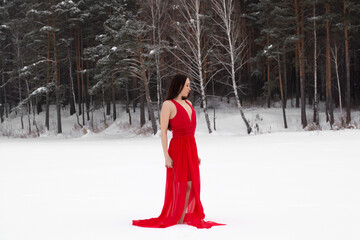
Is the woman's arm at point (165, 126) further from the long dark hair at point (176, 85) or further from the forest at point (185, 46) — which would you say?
the forest at point (185, 46)

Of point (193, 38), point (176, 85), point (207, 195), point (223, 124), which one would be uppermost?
point (193, 38)

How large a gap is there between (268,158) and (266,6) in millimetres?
21664

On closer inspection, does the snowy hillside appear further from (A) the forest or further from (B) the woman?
(B) the woman

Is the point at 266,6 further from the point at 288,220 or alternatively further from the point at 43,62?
the point at 288,220

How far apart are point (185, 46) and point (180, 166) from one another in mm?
23593

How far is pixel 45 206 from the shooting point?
6922 millimetres

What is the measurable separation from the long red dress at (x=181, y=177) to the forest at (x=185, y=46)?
53.9 feet

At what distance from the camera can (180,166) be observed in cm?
546

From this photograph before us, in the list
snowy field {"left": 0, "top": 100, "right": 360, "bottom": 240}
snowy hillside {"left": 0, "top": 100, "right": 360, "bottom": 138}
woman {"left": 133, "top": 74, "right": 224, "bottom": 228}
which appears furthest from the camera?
snowy hillside {"left": 0, "top": 100, "right": 360, "bottom": 138}

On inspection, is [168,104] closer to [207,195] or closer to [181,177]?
[181,177]

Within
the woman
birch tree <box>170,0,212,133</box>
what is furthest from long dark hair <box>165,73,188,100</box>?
birch tree <box>170,0,212,133</box>

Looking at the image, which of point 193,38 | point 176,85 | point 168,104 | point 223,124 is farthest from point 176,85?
point 223,124

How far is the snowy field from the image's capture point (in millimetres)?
5246

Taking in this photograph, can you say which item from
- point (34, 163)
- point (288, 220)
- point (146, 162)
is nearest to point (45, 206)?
point (288, 220)
